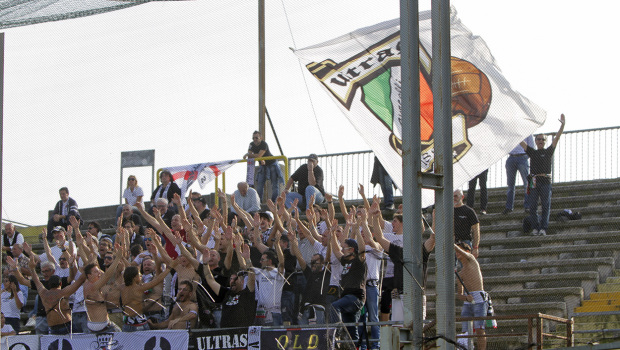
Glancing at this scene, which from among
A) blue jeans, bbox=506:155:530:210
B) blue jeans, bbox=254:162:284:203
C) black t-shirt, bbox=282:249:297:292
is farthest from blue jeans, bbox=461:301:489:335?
blue jeans, bbox=254:162:284:203

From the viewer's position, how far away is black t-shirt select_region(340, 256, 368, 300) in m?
10.8

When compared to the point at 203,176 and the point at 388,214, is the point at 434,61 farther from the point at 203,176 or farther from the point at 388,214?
the point at 203,176

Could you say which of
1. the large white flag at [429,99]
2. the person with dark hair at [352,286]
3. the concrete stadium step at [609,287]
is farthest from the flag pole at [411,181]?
the concrete stadium step at [609,287]

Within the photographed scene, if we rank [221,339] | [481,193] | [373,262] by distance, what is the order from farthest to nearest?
[481,193] → [373,262] → [221,339]

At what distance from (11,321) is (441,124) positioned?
9825 mm

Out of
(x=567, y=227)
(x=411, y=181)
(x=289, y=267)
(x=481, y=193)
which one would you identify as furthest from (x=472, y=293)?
(x=481, y=193)

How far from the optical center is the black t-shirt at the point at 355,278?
35.5ft

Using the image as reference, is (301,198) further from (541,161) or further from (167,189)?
(541,161)

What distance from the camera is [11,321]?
1402 centimetres

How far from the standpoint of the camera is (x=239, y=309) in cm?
1115

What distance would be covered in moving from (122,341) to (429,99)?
524 cm

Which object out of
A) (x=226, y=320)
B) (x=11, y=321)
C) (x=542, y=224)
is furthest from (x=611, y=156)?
(x=11, y=321)

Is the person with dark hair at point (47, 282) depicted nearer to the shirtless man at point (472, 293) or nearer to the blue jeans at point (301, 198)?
the blue jeans at point (301, 198)

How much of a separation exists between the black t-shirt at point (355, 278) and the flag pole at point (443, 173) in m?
4.68
